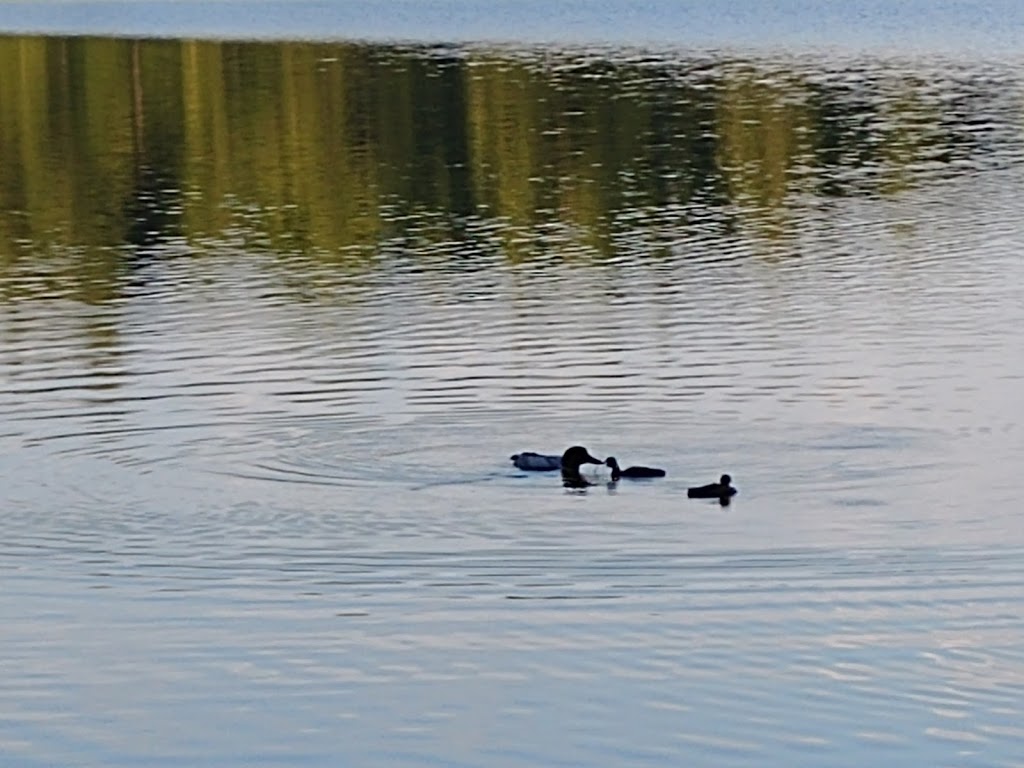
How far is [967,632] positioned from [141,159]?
1528 inches

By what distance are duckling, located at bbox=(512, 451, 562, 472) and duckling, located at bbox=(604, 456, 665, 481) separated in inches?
15.9

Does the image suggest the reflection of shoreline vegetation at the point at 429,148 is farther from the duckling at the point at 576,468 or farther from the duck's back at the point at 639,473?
the duck's back at the point at 639,473

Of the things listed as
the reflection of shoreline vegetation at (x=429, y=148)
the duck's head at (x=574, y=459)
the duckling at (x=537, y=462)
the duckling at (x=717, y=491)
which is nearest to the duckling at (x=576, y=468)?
the duck's head at (x=574, y=459)

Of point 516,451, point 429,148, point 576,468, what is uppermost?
point 576,468

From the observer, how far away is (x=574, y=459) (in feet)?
64.4

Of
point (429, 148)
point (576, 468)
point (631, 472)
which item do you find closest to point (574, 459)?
point (576, 468)

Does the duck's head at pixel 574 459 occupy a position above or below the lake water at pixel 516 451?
above

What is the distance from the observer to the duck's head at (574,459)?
19578mm

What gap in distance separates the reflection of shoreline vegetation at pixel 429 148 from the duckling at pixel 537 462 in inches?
547

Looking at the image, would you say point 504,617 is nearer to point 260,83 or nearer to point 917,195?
point 917,195

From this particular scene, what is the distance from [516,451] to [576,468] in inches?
51.5

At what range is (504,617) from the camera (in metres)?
15.9

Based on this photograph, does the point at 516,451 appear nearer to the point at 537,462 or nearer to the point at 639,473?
the point at 537,462

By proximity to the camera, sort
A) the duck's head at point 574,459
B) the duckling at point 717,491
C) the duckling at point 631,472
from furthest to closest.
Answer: the duck's head at point 574,459 < the duckling at point 631,472 < the duckling at point 717,491
